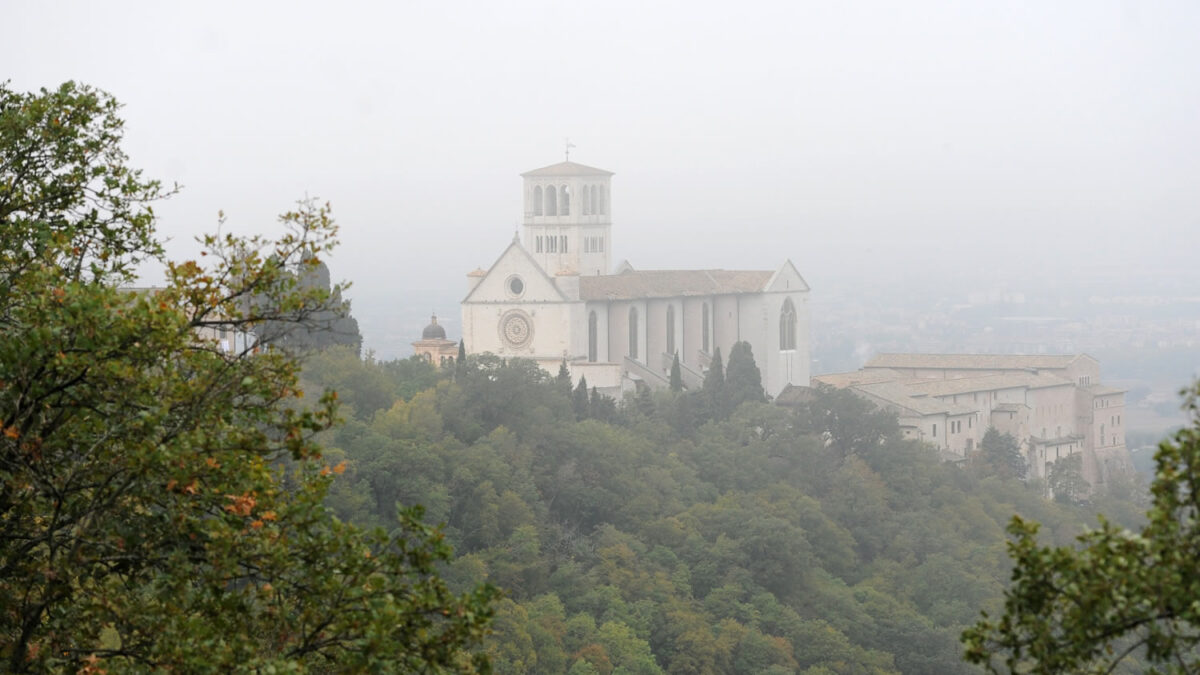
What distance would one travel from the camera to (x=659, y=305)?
72.8m

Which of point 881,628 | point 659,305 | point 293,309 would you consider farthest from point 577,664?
point 659,305

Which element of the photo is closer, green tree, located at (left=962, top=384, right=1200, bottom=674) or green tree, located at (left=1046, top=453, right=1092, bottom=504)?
green tree, located at (left=962, top=384, right=1200, bottom=674)

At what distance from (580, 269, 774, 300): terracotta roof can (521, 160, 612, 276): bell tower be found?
2.44 m

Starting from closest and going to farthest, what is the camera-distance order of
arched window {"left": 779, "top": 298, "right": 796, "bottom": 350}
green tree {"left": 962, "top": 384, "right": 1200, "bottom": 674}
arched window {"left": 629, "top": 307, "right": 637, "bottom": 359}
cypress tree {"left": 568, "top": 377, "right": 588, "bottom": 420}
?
green tree {"left": 962, "top": 384, "right": 1200, "bottom": 674}
cypress tree {"left": 568, "top": 377, "right": 588, "bottom": 420}
arched window {"left": 629, "top": 307, "right": 637, "bottom": 359}
arched window {"left": 779, "top": 298, "right": 796, "bottom": 350}

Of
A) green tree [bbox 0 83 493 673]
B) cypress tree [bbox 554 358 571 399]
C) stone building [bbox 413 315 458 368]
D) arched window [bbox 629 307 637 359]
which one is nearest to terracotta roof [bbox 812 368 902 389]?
arched window [bbox 629 307 637 359]

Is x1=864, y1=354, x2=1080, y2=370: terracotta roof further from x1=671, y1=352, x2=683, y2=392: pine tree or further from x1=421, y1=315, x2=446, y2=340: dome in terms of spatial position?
x1=421, y1=315, x2=446, y2=340: dome

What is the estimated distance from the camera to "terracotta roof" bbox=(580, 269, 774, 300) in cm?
7006

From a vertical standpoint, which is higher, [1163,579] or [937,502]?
[1163,579]

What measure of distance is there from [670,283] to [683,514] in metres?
24.7

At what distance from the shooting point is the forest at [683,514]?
4056 cm

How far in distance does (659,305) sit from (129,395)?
63.0 metres

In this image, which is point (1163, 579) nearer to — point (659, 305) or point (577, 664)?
point (577, 664)

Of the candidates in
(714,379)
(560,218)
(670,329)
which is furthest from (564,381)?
(560,218)

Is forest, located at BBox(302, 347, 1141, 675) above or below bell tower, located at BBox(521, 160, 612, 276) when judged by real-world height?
below
